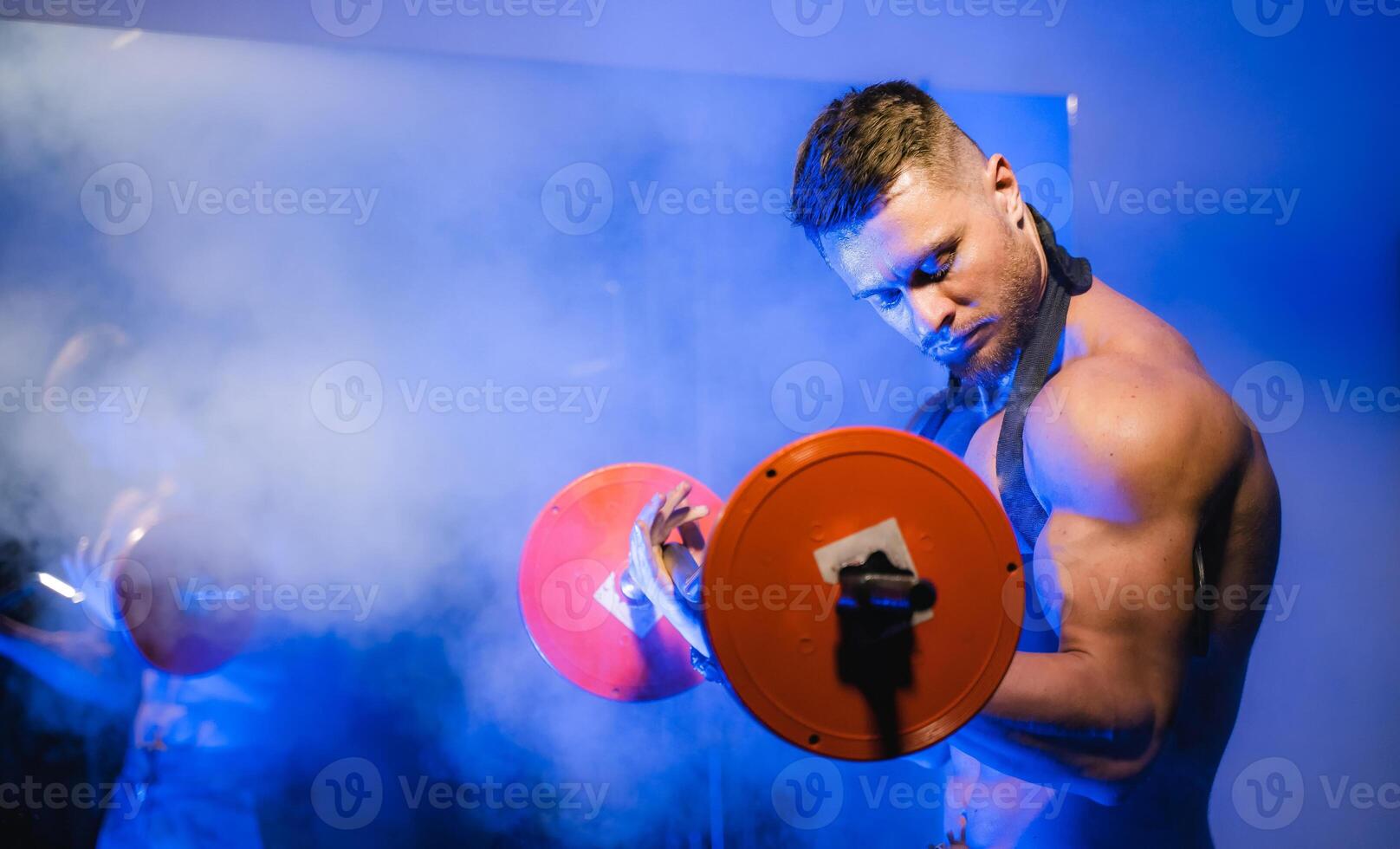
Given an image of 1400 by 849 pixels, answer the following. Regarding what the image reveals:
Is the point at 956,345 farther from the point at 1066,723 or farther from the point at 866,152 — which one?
the point at 1066,723

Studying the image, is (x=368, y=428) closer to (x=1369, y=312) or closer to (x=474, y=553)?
(x=474, y=553)

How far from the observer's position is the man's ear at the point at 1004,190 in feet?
5.80

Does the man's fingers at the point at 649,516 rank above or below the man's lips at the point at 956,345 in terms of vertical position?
below

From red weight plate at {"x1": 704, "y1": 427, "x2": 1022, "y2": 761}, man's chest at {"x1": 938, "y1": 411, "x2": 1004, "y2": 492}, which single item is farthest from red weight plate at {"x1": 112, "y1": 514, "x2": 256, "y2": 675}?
man's chest at {"x1": 938, "y1": 411, "x2": 1004, "y2": 492}

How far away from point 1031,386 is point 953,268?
33 centimetres

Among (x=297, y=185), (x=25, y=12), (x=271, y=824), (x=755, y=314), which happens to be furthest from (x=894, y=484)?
(x=25, y=12)

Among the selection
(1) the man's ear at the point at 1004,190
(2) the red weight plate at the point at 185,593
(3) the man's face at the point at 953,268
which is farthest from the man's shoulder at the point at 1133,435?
(2) the red weight plate at the point at 185,593

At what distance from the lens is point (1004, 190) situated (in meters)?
1.81

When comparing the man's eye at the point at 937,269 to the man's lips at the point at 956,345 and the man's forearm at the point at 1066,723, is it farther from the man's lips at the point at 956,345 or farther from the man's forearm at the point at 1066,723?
the man's forearm at the point at 1066,723

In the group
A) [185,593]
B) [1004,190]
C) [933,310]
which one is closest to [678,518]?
[933,310]

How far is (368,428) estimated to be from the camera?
98.6 inches

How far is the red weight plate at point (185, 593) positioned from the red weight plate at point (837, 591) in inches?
84.1

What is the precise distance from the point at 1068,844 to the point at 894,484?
46.3 inches

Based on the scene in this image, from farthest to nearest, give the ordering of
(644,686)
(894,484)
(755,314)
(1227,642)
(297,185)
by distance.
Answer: (755,314) → (297,185) → (644,686) → (1227,642) → (894,484)
